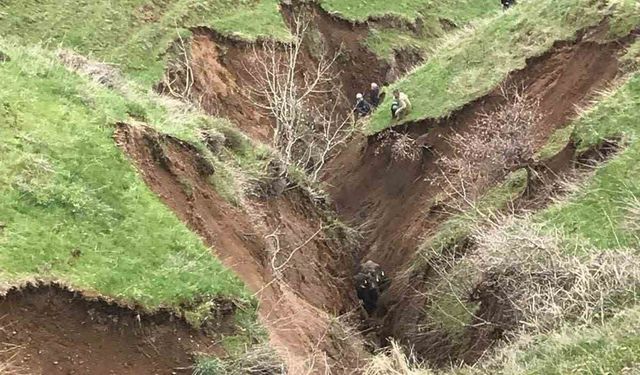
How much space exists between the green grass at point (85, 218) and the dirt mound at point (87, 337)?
267 mm

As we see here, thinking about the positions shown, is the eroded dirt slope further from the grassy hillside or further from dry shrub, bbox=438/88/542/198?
the grassy hillside

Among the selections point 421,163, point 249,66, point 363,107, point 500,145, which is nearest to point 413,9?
point 363,107

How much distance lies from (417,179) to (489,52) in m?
5.40

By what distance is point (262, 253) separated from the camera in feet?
52.1

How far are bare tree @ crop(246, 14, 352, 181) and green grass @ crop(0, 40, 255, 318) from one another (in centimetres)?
557

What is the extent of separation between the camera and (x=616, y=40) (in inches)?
775

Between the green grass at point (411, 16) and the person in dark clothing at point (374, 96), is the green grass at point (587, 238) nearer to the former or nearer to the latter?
the person in dark clothing at point (374, 96)

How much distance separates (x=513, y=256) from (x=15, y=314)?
7.66 m

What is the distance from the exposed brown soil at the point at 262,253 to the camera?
552 inches

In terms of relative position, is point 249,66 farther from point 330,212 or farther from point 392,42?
point 330,212

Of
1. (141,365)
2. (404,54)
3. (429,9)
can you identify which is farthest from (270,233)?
(429,9)

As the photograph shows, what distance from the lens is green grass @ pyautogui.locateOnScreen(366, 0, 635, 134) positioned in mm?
22219

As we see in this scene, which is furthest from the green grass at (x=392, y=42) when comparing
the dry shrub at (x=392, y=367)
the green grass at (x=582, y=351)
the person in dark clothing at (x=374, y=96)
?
the green grass at (x=582, y=351)

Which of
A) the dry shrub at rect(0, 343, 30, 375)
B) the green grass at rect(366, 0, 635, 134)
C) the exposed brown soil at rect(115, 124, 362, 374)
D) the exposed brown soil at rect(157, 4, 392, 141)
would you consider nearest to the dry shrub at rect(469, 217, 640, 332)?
the exposed brown soil at rect(115, 124, 362, 374)
